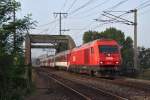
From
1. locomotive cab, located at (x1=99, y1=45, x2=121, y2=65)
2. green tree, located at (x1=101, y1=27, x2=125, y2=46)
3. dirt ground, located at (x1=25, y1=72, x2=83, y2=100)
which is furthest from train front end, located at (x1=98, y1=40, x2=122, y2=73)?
green tree, located at (x1=101, y1=27, x2=125, y2=46)

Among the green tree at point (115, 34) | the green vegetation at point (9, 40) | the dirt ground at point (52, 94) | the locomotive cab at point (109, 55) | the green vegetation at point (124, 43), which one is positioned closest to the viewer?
the green vegetation at point (9, 40)

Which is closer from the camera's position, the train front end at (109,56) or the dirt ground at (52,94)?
the dirt ground at (52,94)

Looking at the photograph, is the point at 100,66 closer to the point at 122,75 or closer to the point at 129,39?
the point at 122,75

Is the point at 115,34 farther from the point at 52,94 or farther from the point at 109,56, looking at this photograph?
the point at 52,94

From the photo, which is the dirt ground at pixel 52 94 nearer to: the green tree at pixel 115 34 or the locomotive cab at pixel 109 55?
the locomotive cab at pixel 109 55

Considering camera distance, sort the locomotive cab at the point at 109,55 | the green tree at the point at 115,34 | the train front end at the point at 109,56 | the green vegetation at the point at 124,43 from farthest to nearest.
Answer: the green tree at the point at 115,34
the green vegetation at the point at 124,43
the locomotive cab at the point at 109,55
the train front end at the point at 109,56

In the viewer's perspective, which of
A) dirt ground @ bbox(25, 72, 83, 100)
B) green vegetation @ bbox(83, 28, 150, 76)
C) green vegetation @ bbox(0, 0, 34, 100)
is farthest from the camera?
green vegetation @ bbox(83, 28, 150, 76)

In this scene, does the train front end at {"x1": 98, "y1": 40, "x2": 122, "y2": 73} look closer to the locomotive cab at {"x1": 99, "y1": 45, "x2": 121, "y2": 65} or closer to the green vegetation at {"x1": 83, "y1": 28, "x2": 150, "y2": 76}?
the locomotive cab at {"x1": 99, "y1": 45, "x2": 121, "y2": 65}

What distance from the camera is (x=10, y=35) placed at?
18.7 meters

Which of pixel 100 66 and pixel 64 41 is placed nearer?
pixel 100 66

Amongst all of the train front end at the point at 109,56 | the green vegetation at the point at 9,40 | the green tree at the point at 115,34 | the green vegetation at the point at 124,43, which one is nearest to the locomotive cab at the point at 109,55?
the train front end at the point at 109,56

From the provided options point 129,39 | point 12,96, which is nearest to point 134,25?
point 12,96

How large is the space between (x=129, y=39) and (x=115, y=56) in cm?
6932

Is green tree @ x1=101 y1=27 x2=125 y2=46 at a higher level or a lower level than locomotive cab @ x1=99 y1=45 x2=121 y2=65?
higher
